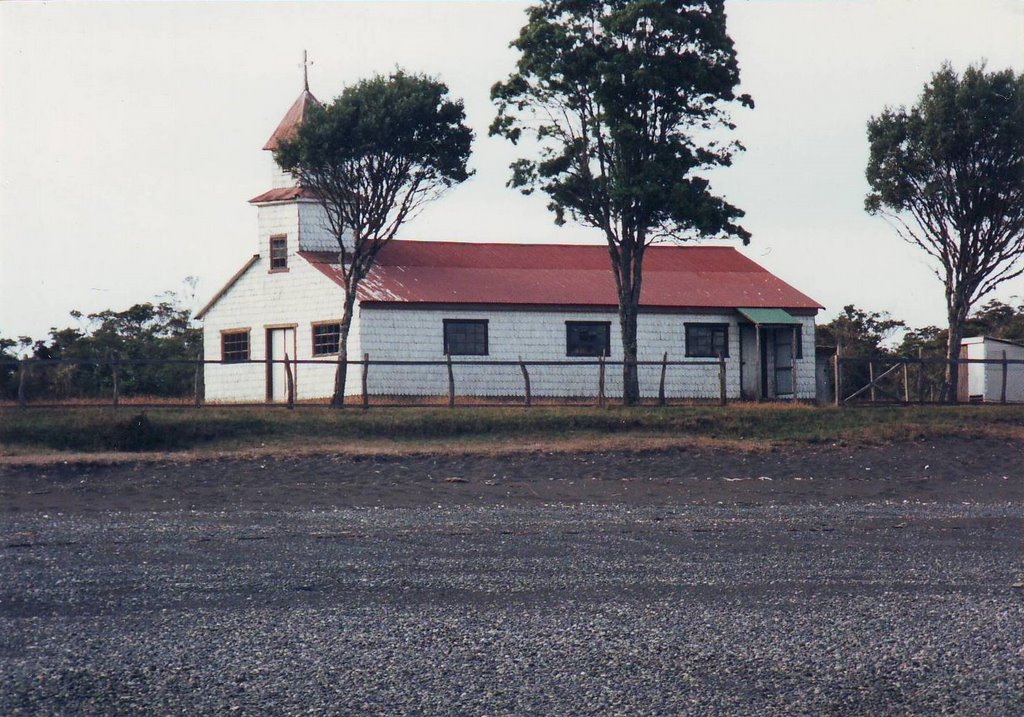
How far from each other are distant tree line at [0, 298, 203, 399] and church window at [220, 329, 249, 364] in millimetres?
1227

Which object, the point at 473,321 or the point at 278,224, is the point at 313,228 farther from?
the point at 473,321

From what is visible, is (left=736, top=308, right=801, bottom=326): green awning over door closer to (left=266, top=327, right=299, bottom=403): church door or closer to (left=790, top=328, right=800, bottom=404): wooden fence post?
(left=790, top=328, right=800, bottom=404): wooden fence post

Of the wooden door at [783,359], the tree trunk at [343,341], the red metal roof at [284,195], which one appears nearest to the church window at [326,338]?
the tree trunk at [343,341]

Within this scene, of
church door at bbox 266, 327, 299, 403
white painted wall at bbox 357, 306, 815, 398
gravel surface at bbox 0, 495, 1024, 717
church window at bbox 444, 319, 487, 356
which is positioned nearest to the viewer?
gravel surface at bbox 0, 495, 1024, 717

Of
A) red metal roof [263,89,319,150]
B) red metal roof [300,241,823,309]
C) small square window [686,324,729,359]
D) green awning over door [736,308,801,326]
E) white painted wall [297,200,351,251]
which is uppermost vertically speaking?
red metal roof [263,89,319,150]

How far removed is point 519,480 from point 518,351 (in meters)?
14.7

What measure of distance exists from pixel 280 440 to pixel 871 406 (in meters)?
14.1

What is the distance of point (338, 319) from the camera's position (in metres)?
33.5

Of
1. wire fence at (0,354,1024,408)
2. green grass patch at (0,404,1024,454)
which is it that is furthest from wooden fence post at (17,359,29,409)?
wire fence at (0,354,1024,408)

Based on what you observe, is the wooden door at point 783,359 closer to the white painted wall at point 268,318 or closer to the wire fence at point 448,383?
the wire fence at point 448,383

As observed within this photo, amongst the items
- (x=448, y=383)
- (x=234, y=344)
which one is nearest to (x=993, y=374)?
(x=448, y=383)

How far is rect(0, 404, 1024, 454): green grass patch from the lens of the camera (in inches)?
923

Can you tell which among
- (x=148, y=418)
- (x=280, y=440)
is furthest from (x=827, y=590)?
(x=148, y=418)

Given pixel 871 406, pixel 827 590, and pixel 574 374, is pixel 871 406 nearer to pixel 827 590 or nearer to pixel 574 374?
pixel 574 374
